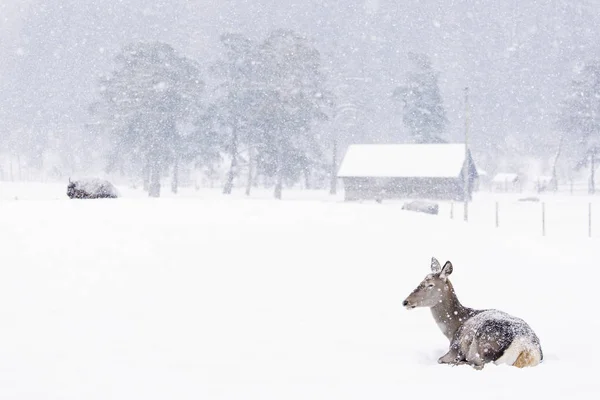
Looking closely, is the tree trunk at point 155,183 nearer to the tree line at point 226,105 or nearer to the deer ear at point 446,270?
the tree line at point 226,105

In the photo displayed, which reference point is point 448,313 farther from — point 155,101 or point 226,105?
point 226,105

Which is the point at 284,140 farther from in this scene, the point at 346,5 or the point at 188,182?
the point at 346,5

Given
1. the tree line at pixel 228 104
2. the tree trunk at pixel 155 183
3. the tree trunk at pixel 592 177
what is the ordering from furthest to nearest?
1. the tree trunk at pixel 592 177
2. the tree line at pixel 228 104
3. the tree trunk at pixel 155 183

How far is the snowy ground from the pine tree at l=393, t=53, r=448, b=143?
62172 millimetres

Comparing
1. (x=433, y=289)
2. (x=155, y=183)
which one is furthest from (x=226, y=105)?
(x=433, y=289)

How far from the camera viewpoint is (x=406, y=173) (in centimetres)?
6094

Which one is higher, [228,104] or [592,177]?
[228,104]

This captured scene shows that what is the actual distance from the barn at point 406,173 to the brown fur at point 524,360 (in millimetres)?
52502

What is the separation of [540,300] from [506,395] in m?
7.15

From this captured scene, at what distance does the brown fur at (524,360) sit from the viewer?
288 inches

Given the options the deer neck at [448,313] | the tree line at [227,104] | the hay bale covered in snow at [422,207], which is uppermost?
the tree line at [227,104]

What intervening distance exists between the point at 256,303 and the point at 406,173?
51.2m

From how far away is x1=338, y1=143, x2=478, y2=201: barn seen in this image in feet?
197

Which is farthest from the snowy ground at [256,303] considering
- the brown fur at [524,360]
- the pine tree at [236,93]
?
the pine tree at [236,93]
